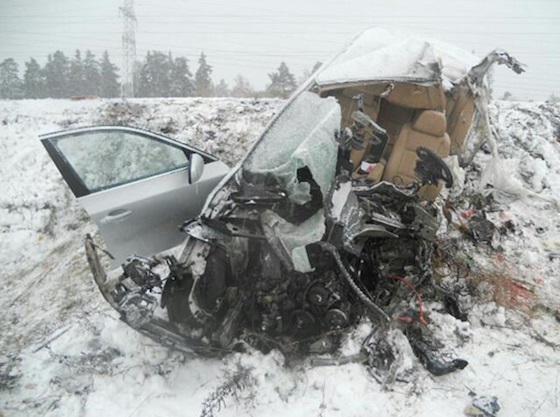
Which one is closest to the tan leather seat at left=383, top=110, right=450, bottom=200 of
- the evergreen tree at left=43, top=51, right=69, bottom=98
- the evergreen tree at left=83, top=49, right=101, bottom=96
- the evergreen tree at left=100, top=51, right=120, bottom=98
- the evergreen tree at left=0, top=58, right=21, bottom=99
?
the evergreen tree at left=0, top=58, right=21, bottom=99

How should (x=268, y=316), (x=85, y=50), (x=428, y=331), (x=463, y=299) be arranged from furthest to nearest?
1. (x=85, y=50)
2. (x=463, y=299)
3. (x=428, y=331)
4. (x=268, y=316)

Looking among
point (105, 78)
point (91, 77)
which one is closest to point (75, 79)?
point (91, 77)

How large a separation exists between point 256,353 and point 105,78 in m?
36.4

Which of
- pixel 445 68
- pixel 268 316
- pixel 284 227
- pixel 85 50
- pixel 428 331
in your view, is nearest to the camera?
pixel 284 227

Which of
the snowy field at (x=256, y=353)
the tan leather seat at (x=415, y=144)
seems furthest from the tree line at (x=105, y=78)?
the tan leather seat at (x=415, y=144)

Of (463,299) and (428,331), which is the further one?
(463,299)

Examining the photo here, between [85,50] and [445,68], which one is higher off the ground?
[445,68]

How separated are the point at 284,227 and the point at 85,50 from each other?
40.1 m

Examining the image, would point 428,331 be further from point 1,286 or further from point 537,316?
point 1,286

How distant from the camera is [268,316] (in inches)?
129

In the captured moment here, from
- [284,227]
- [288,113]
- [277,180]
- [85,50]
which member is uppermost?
[288,113]

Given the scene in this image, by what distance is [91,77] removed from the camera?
3394 centimetres

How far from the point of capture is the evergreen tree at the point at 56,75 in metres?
31.8

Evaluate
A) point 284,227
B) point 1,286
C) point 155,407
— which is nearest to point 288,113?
point 284,227
